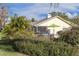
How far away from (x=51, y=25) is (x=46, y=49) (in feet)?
1.10

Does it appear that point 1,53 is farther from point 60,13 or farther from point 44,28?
point 60,13

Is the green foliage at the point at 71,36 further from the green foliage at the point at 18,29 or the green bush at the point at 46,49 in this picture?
the green foliage at the point at 18,29

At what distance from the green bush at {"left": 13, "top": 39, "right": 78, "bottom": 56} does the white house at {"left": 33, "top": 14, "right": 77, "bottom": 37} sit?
151 millimetres

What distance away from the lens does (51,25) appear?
249cm

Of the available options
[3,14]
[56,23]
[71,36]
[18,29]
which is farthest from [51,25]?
[3,14]

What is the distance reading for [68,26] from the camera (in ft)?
8.15

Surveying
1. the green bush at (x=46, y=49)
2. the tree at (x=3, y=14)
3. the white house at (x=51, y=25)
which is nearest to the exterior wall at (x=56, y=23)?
the white house at (x=51, y=25)

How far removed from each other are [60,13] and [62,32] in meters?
0.26

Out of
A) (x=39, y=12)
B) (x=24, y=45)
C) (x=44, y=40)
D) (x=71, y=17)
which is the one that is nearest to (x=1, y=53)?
(x=24, y=45)

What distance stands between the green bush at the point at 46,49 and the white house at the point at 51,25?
151 millimetres

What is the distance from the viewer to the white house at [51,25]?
247 cm

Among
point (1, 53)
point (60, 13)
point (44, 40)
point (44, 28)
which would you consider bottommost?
point (1, 53)

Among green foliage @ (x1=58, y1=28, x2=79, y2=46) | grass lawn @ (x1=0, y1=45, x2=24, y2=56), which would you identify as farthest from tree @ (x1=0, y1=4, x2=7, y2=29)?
green foliage @ (x1=58, y1=28, x2=79, y2=46)

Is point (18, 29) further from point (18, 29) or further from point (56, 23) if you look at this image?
point (56, 23)
